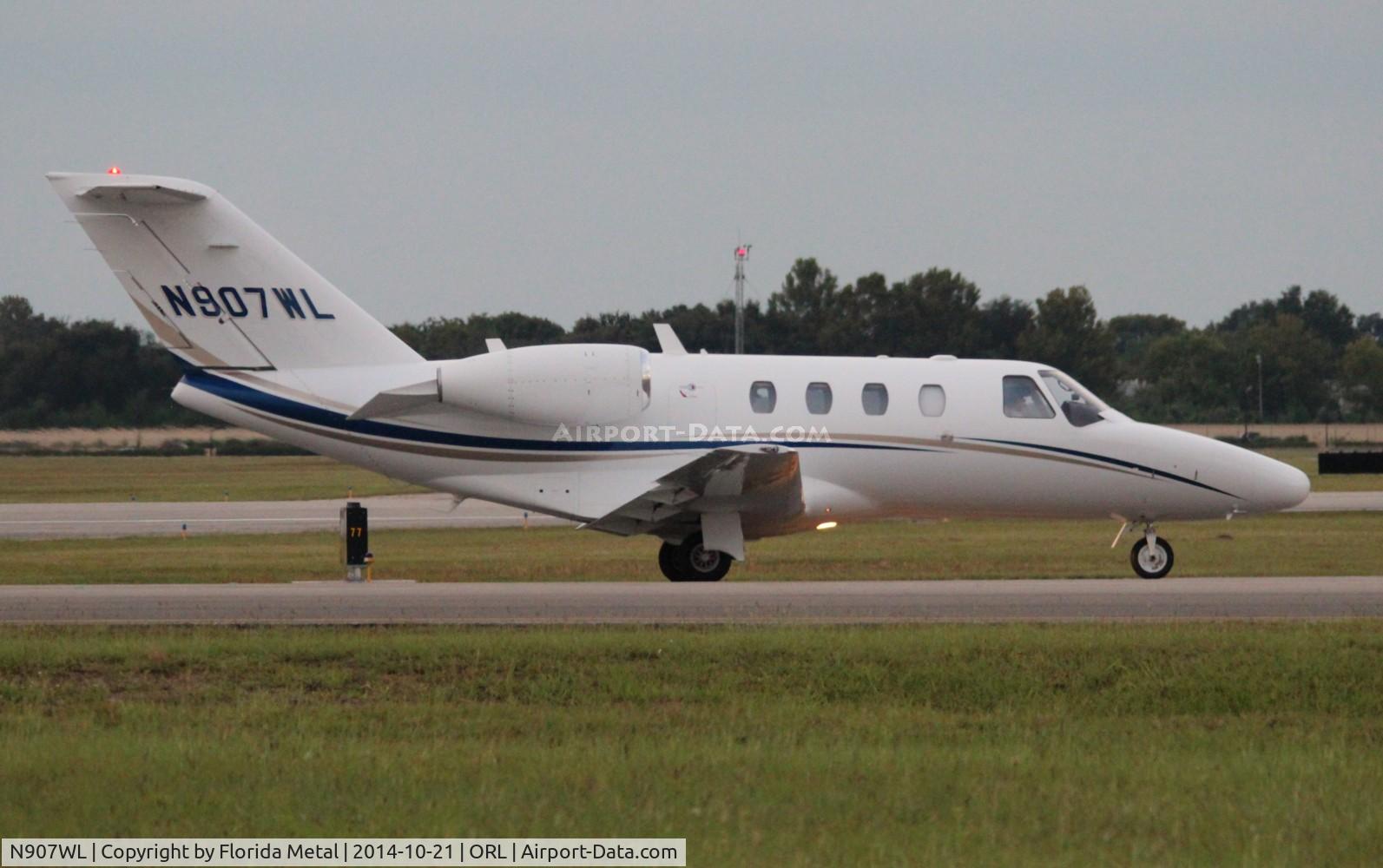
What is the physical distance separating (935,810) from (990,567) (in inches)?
639

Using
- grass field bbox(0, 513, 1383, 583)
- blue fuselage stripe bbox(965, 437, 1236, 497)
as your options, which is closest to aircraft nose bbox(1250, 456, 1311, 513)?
blue fuselage stripe bbox(965, 437, 1236, 497)

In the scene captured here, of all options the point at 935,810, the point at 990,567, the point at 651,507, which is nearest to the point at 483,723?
the point at 935,810

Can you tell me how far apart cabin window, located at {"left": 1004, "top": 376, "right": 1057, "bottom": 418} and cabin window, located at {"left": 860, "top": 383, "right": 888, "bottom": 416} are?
5.14ft

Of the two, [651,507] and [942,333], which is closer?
[651,507]

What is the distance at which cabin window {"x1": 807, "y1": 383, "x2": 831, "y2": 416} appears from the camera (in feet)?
67.3

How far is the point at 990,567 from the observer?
24125mm

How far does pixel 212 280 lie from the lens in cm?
1959

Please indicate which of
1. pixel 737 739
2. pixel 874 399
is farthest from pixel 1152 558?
pixel 737 739

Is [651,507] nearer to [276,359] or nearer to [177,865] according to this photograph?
[276,359]

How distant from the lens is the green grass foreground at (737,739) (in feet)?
25.7

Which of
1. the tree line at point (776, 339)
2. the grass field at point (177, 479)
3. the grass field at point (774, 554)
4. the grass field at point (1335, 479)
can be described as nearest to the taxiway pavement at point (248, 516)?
the grass field at point (774, 554)

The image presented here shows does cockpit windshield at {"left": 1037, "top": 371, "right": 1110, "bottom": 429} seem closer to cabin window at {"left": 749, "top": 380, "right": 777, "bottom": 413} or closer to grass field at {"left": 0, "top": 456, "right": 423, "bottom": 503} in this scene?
cabin window at {"left": 749, "top": 380, "right": 777, "bottom": 413}

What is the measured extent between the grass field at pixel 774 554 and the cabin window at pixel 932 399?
2.67 meters

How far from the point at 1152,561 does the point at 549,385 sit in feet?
24.7
